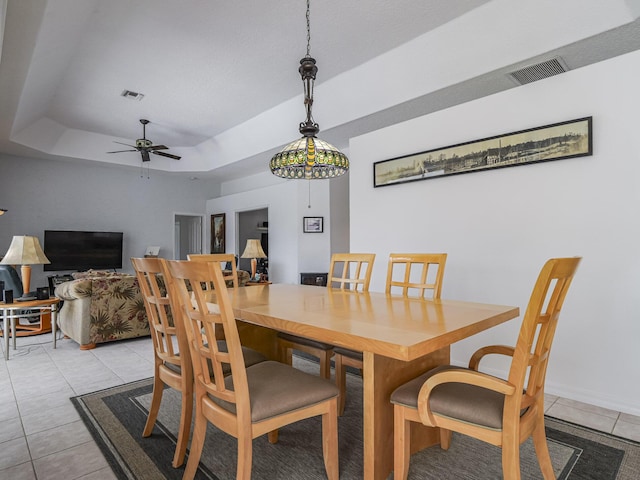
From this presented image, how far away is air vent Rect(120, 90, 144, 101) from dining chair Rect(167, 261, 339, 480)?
4287mm

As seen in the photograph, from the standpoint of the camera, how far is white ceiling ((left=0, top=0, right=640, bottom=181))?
2.91m

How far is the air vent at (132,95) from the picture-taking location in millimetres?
4827

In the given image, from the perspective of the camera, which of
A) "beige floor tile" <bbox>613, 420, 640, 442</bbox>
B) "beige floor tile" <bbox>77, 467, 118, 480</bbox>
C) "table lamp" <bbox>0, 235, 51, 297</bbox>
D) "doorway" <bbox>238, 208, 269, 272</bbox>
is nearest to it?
"beige floor tile" <bbox>77, 467, 118, 480</bbox>

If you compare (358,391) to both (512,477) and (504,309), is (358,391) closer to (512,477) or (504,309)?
(504,309)

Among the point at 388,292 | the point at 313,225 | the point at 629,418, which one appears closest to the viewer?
the point at 629,418

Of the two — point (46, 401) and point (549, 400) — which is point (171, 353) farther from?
point (549, 400)

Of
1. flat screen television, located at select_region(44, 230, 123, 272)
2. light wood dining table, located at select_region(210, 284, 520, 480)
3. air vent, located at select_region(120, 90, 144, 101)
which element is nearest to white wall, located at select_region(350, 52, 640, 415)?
light wood dining table, located at select_region(210, 284, 520, 480)

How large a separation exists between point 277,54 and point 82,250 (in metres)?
5.64

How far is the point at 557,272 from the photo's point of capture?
124 cm

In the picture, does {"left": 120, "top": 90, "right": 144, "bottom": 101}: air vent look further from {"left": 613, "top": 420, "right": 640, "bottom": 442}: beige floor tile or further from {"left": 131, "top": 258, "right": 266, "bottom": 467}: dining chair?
{"left": 613, "top": 420, "right": 640, "bottom": 442}: beige floor tile

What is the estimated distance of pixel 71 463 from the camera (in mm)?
1790

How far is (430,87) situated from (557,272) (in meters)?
2.98

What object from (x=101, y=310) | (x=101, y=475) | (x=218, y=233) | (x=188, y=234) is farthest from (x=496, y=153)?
(x=188, y=234)

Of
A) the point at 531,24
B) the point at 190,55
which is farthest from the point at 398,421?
the point at 190,55
